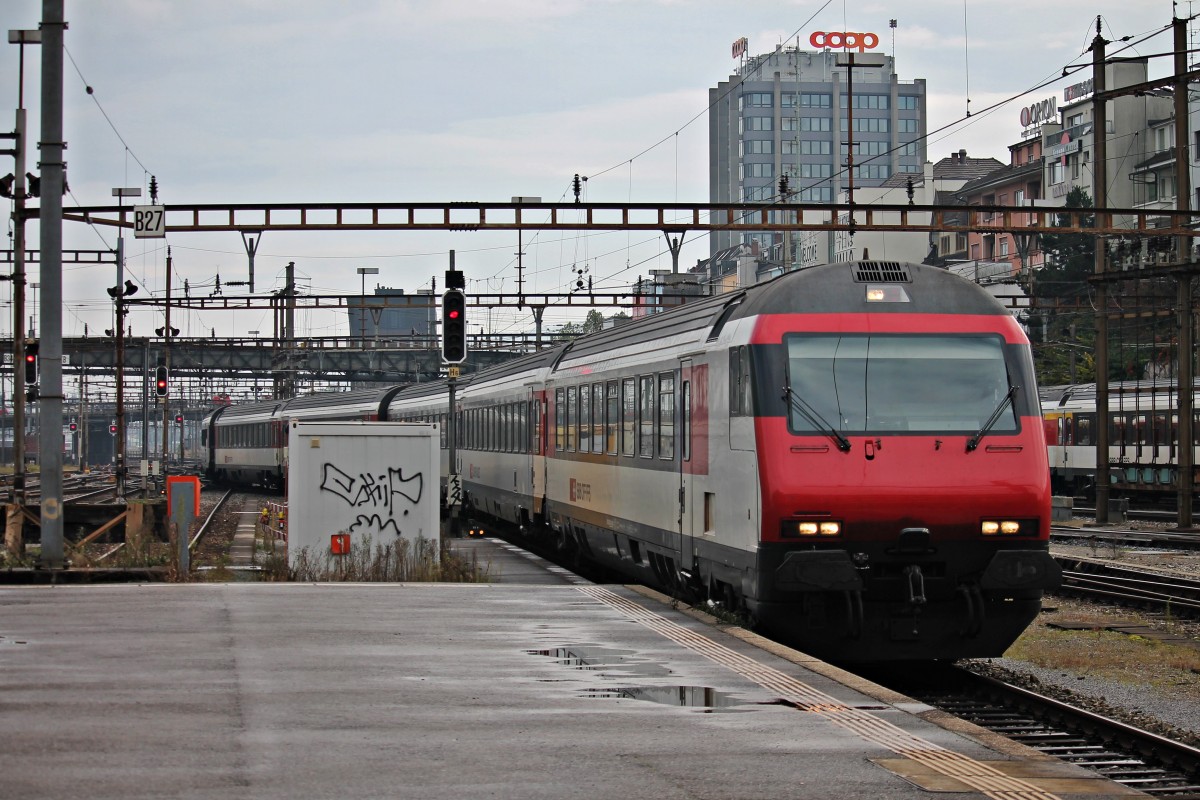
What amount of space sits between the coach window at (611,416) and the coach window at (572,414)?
199 centimetres

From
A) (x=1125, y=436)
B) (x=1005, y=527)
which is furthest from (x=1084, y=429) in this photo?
(x=1005, y=527)

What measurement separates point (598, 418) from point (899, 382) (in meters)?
7.52

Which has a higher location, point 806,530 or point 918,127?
point 918,127

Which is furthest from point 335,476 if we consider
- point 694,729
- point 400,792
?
point 400,792

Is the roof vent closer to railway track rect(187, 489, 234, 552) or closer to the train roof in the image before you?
the train roof

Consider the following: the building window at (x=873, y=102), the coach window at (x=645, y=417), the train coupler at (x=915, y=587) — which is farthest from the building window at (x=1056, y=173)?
the train coupler at (x=915, y=587)

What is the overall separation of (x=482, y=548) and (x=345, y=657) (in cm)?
1567

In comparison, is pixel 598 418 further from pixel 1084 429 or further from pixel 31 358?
pixel 1084 429

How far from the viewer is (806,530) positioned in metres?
12.2

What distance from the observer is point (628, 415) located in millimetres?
17906

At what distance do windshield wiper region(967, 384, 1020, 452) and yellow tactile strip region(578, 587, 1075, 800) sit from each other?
8.61ft

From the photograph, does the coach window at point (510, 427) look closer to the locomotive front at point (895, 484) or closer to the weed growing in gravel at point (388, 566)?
the weed growing in gravel at point (388, 566)

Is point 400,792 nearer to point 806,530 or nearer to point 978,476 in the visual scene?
point 806,530

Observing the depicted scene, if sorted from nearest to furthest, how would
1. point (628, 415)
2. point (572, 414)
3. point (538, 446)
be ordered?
point (628, 415)
point (572, 414)
point (538, 446)
